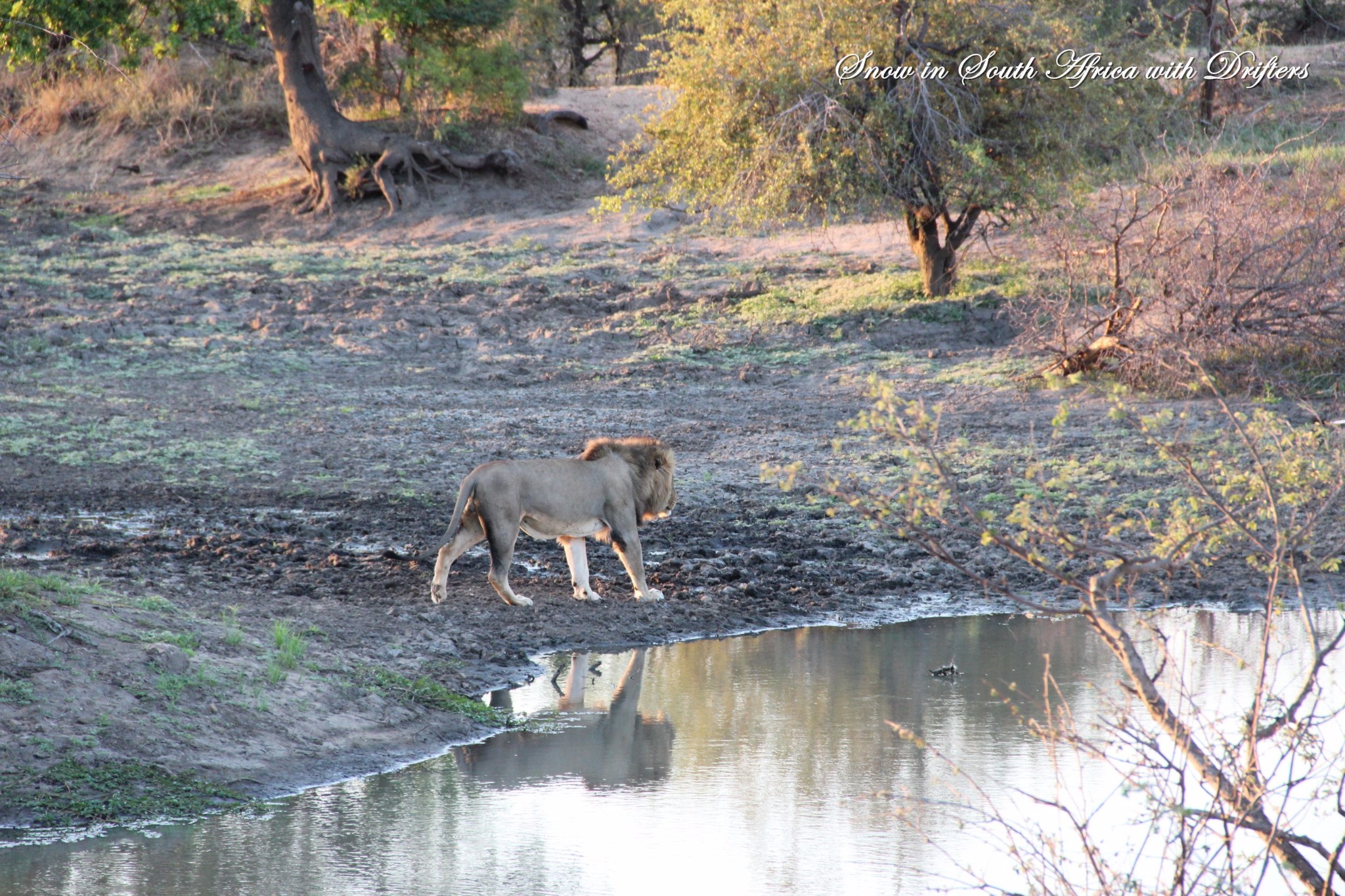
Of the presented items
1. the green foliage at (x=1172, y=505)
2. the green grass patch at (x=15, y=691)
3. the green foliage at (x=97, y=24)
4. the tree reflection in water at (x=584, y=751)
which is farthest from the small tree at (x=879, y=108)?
the green grass patch at (x=15, y=691)

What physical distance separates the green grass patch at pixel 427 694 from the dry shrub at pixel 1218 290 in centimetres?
824

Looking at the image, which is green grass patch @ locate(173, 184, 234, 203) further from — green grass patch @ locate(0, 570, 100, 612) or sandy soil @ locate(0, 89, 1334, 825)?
green grass patch @ locate(0, 570, 100, 612)

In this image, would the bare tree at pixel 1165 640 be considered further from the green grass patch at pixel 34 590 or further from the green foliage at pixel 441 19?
the green foliage at pixel 441 19

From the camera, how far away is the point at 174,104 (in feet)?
89.7

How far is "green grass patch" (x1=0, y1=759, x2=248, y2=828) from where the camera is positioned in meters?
6.10

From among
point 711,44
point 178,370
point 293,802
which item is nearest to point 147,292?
point 178,370

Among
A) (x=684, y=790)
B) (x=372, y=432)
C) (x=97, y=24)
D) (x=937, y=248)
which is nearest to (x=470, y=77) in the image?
(x=937, y=248)

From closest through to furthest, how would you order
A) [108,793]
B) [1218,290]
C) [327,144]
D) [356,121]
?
[108,793] → [1218,290] → [327,144] → [356,121]

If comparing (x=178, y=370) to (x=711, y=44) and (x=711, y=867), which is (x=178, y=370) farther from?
(x=711, y=867)

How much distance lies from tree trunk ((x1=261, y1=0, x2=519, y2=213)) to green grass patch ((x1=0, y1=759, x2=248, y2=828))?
18350 mm

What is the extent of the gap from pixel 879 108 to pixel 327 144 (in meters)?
11.6

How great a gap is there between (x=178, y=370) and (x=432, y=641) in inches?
324

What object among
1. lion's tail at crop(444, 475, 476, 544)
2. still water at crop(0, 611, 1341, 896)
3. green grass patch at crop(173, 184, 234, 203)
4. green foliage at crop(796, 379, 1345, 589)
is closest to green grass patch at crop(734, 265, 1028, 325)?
still water at crop(0, 611, 1341, 896)

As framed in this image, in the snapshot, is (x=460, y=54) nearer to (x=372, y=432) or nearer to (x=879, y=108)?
(x=879, y=108)
